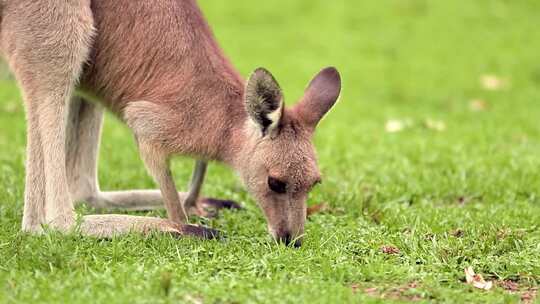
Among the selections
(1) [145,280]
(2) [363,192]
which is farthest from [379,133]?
(1) [145,280]

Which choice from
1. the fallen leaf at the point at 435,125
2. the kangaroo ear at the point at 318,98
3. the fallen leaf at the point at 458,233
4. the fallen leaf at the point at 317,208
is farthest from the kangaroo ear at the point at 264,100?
the fallen leaf at the point at 435,125

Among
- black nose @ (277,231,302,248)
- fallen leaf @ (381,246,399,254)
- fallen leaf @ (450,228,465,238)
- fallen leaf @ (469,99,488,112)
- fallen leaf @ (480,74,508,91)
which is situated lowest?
fallen leaf @ (450,228,465,238)

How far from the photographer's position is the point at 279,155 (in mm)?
5059

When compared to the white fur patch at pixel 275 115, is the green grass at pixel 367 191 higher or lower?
lower

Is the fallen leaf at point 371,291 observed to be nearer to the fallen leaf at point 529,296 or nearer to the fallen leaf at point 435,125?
the fallen leaf at point 529,296

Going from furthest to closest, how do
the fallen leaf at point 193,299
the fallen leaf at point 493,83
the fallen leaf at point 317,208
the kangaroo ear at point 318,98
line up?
1. the fallen leaf at point 493,83
2. the fallen leaf at point 317,208
3. the kangaroo ear at point 318,98
4. the fallen leaf at point 193,299

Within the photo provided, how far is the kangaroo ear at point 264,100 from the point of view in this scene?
16.0 feet

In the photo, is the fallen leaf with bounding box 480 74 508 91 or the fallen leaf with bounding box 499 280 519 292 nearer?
the fallen leaf with bounding box 499 280 519 292

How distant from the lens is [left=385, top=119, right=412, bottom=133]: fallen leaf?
940 centimetres

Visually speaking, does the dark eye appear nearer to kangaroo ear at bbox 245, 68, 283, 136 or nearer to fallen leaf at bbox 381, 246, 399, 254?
kangaroo ear at bbox 245, 68, 283, 136

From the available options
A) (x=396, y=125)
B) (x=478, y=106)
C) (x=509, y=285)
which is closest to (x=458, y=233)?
(x=509, y=285)

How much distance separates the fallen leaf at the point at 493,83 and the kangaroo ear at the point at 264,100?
283 inches

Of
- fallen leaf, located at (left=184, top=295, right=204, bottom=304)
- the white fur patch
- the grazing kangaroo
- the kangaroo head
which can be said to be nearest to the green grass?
fallen leaf, located at (left=184, top=295, right=204, bottom=304)

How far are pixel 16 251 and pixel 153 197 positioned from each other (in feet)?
5.48
